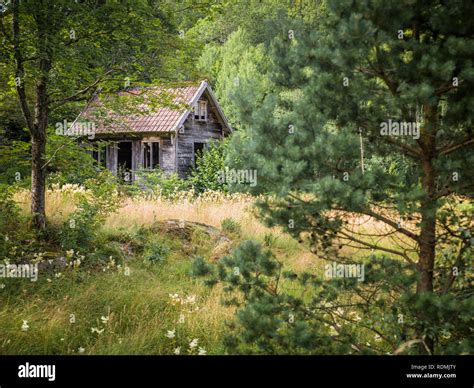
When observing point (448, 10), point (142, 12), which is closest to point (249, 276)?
point (448, 10)

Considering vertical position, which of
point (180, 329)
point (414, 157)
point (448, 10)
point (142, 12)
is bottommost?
point (180, 329)

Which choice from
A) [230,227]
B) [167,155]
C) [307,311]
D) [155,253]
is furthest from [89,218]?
[167,155]

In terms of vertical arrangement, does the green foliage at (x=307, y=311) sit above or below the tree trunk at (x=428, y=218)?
below

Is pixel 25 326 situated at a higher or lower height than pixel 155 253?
lower

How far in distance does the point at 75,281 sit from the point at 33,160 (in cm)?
207

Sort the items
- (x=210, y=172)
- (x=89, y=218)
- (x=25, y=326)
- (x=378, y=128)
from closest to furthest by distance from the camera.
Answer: (x=378, y=128)
(x=25, y=326)
(x=89, y=218)
(x=210, y=172)

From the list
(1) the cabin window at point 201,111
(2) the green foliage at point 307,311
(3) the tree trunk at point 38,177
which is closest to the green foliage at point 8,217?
(3) the tree trunk at point 38,177

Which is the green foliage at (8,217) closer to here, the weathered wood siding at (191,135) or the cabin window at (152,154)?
the weathered wood siding at (191,135)

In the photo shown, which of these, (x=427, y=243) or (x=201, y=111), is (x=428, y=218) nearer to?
(x=427, y=243)

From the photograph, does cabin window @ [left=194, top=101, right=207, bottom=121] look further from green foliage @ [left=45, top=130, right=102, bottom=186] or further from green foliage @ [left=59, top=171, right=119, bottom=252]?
green foliage @ [left=45, top=130, right=102, bottom=186]

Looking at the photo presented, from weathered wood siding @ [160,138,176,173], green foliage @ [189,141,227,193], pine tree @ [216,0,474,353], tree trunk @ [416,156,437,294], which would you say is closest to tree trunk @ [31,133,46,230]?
pine tree @ [216,0,474,353]

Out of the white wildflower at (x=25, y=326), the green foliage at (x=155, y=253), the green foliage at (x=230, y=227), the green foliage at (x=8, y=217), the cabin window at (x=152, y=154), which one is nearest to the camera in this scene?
the white wildflower at (x=25, y=326)

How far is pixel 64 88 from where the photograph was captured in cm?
720
